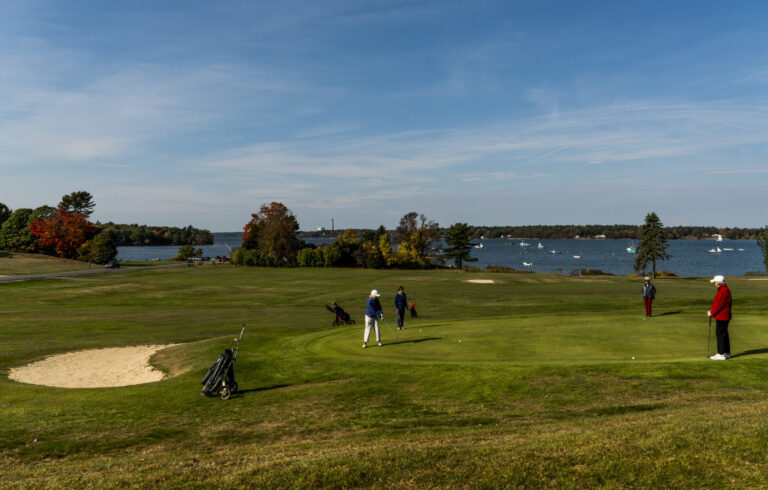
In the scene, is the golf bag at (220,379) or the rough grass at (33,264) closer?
the golf bag at (220,379)

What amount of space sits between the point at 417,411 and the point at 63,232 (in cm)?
11462

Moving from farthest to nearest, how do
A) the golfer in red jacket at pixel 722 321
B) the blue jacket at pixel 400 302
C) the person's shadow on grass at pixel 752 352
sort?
the blue jacket at pixel 400 302 → the person's shadow on grass at pixel 752 352 → the golfer in red jacket at pixel 722 321

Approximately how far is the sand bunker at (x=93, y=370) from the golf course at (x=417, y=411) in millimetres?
387

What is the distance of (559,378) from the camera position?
1294 cm

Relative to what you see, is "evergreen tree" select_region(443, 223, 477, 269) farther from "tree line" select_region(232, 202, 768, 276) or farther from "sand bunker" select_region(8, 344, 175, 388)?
"sand bunker" select_region(8, 344, 175, 388)

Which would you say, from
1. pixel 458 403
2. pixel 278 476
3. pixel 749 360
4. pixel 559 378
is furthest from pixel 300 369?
pixel 749 360

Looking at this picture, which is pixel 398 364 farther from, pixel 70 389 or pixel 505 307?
pixel 505 307

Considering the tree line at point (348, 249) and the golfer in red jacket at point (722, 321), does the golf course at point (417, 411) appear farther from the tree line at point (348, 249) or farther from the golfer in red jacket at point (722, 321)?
the tree line at point (348, 249)

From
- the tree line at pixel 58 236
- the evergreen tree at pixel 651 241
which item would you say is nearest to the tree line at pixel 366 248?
the evergreen tree at pixel 651 241

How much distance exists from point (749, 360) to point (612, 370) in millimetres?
3972

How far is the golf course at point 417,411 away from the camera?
7070mm

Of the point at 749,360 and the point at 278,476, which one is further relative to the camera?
the point at 749,360

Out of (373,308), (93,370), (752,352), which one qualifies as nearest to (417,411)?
(373,308)

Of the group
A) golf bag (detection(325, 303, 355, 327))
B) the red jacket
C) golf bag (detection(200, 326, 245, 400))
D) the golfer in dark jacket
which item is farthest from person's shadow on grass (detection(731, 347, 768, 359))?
golf bag (detection(325, 303, 355, 327))
